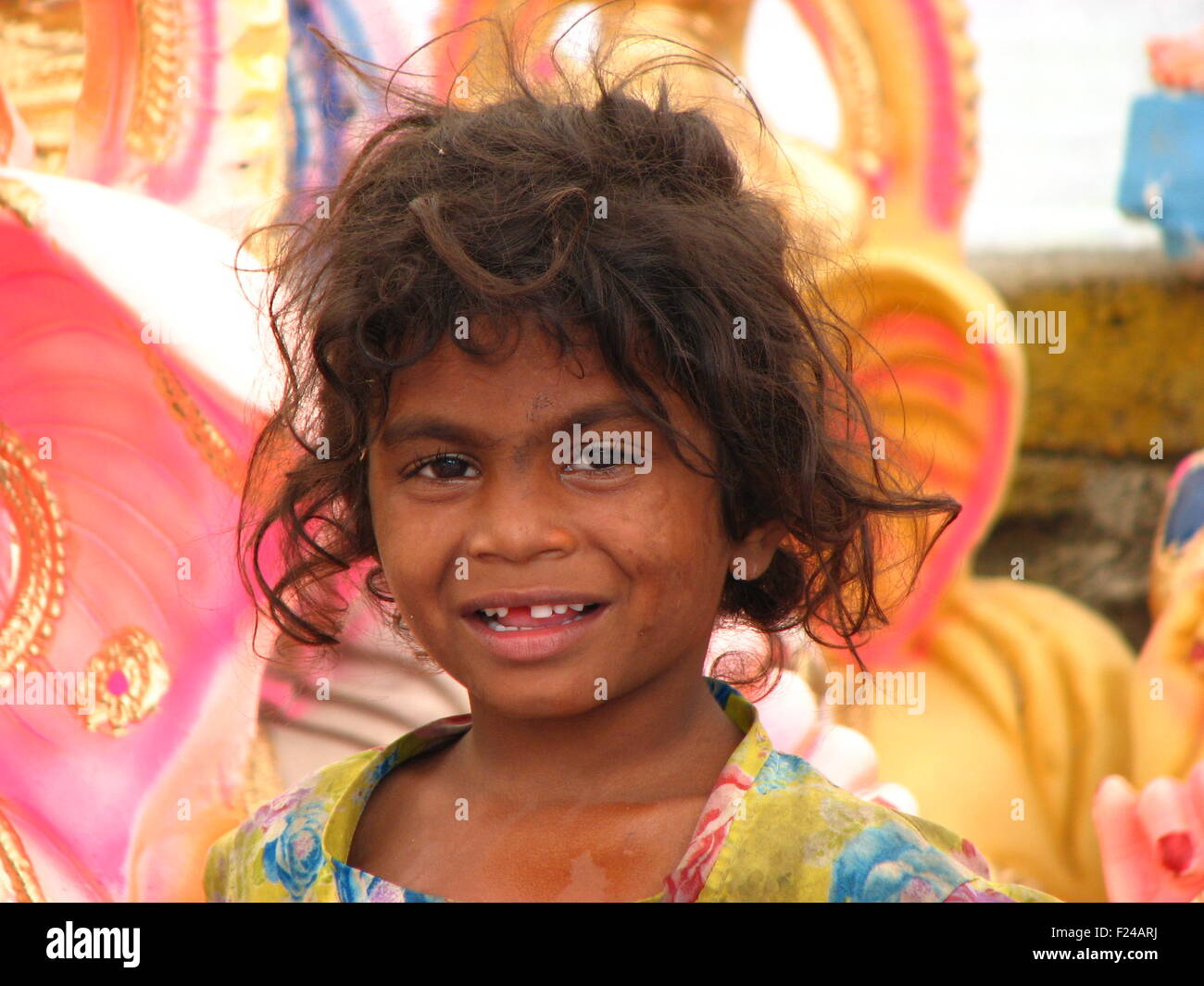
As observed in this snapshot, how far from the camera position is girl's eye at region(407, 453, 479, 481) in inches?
48.9

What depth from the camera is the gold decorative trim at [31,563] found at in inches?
82.7

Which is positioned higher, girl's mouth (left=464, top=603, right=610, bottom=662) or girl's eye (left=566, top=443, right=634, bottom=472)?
girl's eye (left=566, top=443, right=634, bottom=472)

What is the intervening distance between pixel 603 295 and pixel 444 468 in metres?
0.22

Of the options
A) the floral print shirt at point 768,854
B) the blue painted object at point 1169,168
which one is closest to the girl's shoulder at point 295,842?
the floral print shirt at point 768,854

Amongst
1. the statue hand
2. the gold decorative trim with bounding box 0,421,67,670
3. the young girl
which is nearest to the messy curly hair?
the young girl

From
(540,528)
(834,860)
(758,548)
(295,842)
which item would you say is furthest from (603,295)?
(295,842)

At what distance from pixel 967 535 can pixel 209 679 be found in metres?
1.36

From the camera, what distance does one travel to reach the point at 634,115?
4.43 ft

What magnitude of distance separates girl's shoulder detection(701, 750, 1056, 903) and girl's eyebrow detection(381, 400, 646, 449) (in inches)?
14.3

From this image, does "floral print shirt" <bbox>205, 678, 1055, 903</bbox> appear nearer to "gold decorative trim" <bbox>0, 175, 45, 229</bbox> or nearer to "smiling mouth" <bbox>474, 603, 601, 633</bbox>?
"smiling mouth" <bbox>474, 603, 601, 633</bbox>

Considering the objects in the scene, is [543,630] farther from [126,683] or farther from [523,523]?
[126,683]

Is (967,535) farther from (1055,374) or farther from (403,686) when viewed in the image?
(403,686)

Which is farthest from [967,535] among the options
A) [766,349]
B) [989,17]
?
[766,349]

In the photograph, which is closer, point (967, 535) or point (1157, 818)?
point (1157, 818)
